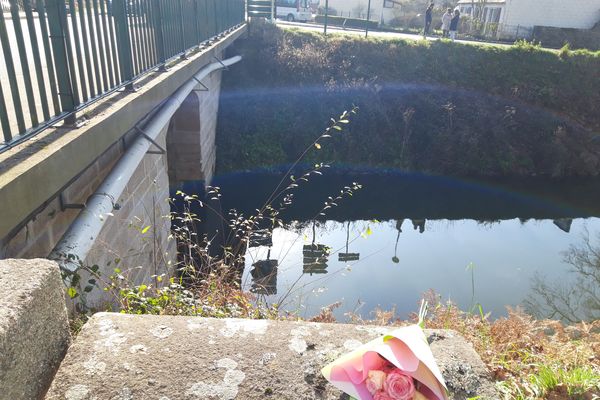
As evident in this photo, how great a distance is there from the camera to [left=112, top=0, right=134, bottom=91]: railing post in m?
3.60

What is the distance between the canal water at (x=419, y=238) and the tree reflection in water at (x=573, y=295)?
0.23ft

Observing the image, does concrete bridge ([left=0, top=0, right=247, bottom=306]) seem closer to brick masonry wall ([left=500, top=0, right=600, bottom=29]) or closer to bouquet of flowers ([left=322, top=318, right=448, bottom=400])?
bouquet of flowers ([left=322, top=318, right=448, bottom=400])

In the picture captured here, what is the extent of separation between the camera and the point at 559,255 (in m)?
10.8

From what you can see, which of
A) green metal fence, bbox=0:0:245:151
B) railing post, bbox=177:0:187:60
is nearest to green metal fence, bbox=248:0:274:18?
green metal fence, bbox=0:0:245:151

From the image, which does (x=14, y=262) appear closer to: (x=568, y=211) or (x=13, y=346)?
(x=13, y=346)

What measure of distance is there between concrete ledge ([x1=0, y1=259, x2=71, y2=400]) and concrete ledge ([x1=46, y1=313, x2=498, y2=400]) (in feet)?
0.16

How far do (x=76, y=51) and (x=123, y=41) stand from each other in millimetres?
897

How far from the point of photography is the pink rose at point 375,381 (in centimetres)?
96

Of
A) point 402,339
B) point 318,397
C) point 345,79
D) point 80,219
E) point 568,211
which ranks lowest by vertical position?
point 568,211

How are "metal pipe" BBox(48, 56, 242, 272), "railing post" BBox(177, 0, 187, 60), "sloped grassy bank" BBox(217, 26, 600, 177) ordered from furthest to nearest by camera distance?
"sloped grassy bank" BBox(217, 26, 600, 177) < "railing post" BBox(177, 0, 187, 60) < "metal pipe" BBox(48, 56, 242, 272)

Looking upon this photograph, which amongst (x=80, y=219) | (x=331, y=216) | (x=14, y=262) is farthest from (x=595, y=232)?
(x=14, y=262)

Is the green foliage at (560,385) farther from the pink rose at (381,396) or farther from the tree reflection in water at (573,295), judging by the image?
the tree reflection in water at (573,295)

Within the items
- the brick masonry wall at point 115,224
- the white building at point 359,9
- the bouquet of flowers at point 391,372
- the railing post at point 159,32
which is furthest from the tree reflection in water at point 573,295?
the white building at point 359,9

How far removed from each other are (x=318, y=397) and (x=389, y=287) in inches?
320
